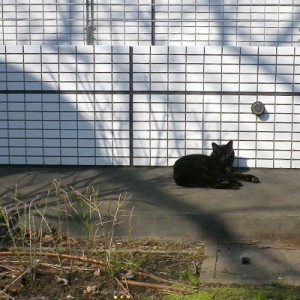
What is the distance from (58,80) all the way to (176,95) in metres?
1.36

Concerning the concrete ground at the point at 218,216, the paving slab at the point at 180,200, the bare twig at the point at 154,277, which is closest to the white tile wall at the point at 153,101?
the paving slab at the point at 180,200

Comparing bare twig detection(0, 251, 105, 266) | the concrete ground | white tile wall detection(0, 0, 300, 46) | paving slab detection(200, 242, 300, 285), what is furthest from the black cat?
white tile wall detection(0, 0, 300, 46)

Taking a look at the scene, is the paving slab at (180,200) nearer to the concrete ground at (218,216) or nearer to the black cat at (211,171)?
the concrete ground at (218,216)

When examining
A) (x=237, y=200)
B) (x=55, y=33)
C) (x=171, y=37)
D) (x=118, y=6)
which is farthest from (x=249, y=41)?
(x=237, y=200)

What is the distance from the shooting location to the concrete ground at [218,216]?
18.9 ft

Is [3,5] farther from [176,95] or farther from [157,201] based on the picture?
[157,201]

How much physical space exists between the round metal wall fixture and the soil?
2434 mm

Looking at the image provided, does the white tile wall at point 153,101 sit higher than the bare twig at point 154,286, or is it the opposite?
the white tile wall at point 153,101

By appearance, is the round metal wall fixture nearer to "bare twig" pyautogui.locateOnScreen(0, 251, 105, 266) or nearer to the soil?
the soil

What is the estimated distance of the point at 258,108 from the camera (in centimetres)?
818

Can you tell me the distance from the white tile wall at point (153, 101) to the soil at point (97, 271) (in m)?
2.29

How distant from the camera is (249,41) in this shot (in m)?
11.2

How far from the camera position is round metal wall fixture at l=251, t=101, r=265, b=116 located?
817 centimetres

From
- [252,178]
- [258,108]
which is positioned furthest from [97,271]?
[258,108]
